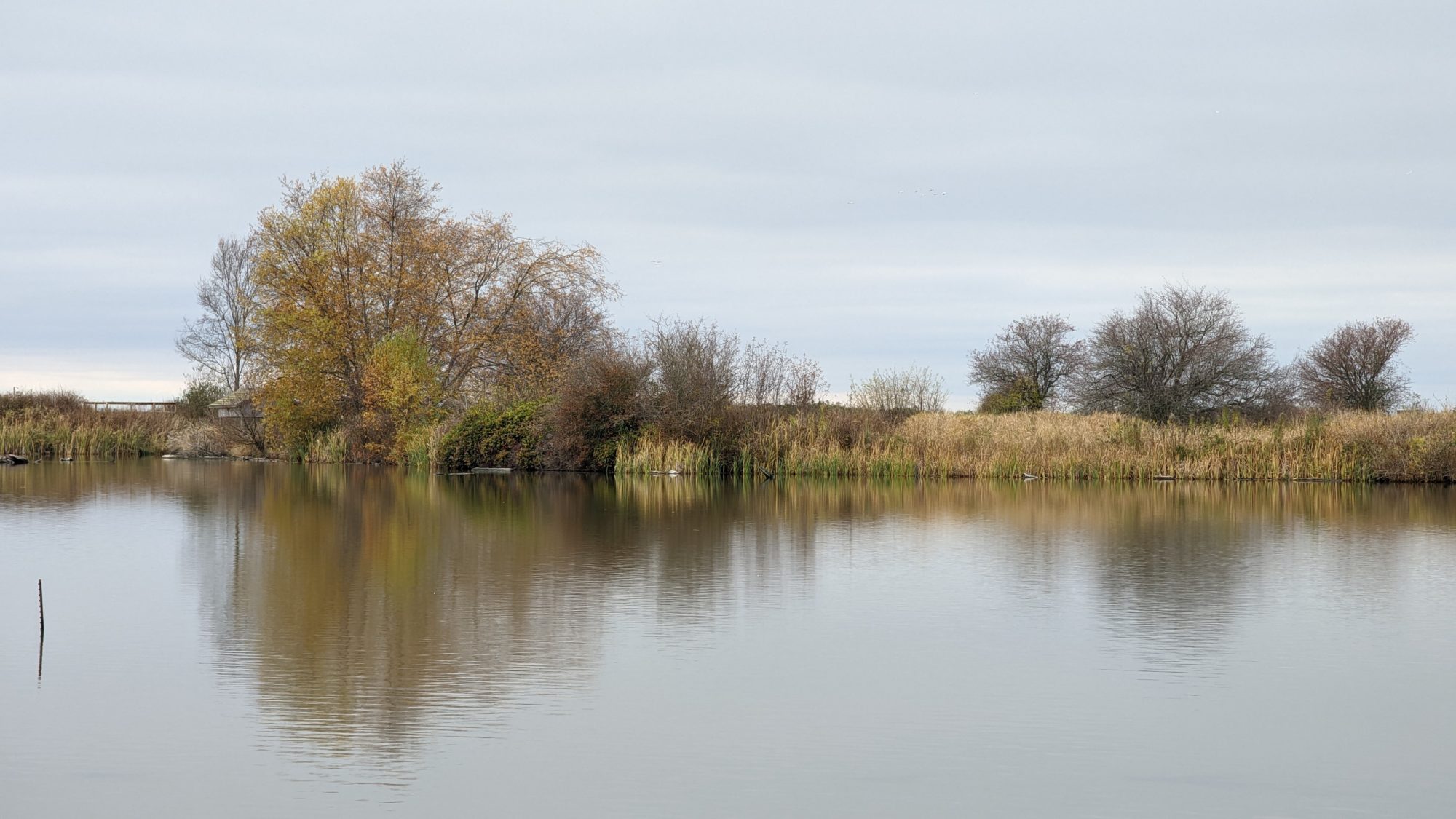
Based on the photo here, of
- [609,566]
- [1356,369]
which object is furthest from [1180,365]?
[609,566]

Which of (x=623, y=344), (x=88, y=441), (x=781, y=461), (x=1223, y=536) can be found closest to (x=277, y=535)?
(x=1223, y=536)

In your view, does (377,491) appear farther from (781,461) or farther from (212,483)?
(781,461)

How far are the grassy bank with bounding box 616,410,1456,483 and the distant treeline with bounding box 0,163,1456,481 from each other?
2.1 inches

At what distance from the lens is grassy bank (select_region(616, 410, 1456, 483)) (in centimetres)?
2983

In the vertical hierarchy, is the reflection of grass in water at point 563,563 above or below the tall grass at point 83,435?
below

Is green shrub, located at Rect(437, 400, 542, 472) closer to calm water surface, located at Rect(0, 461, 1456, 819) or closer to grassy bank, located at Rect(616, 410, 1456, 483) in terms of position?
grassy bank, located at Rect(616, 410, 1456, 483)

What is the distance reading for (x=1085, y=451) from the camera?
3070 centimetres

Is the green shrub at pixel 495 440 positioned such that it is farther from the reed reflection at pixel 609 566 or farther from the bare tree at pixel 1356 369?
the bare tree at pixel 1356 369

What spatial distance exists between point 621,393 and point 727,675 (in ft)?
86.0

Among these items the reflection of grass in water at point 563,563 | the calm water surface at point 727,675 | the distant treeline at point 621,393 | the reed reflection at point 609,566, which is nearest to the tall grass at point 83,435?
the distant treeline at point 621,393

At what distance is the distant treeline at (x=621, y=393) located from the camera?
101ft

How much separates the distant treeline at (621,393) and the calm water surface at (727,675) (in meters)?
14.6

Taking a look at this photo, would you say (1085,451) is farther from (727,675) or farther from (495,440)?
(727,675)

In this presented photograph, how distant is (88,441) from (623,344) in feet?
73.2
